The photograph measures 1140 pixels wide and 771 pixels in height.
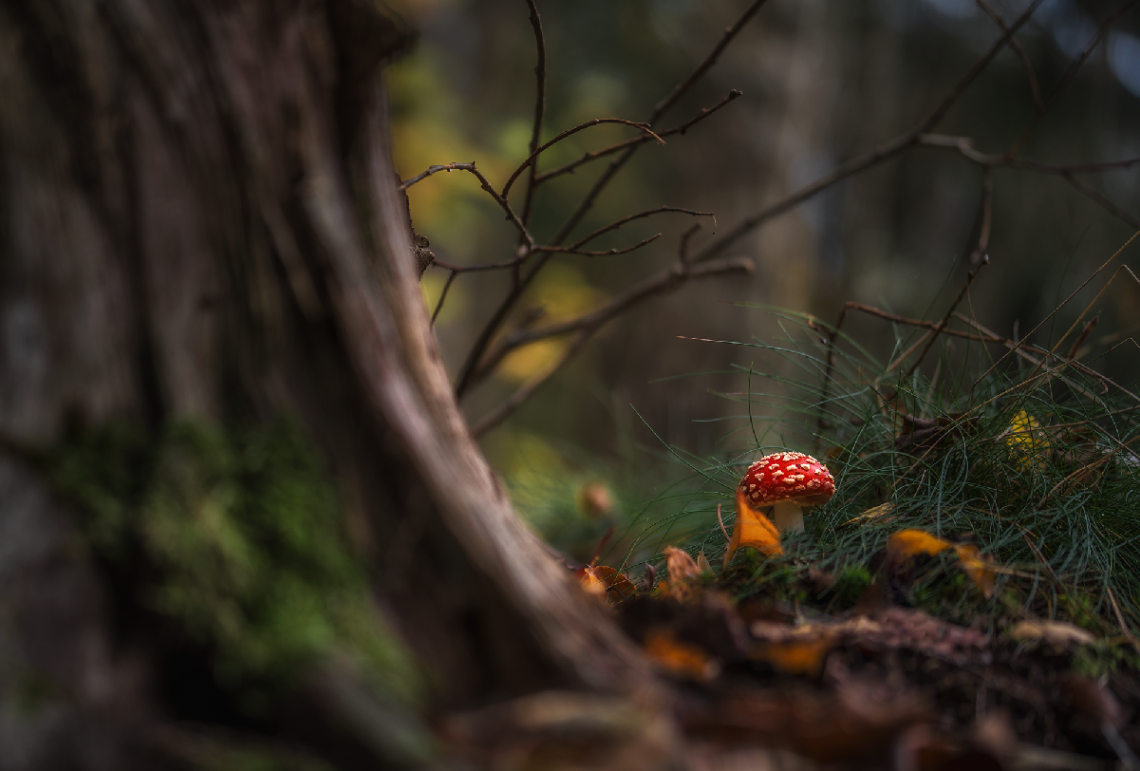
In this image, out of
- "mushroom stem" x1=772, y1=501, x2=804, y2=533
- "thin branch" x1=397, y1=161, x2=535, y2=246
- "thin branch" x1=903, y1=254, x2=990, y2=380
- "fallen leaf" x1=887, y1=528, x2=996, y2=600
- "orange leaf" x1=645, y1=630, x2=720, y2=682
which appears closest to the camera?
"orange leaf" x1=645, y1=630, x2=720, y2=682

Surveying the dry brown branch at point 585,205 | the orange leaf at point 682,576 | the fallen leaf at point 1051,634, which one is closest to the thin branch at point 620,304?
the dry brown branch at point 585,205

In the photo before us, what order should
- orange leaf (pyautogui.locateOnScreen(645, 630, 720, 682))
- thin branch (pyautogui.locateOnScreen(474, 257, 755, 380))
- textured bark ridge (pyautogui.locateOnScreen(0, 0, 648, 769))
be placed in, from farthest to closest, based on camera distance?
thin branch (pyautogui.locateOnScreen(474, 257, 755, 380)) < orange leaf (pyautogui.locateOnScreen(645, 630, 720, 682)) < textured bark ridge (pyautogui.locateOnScreen(0, 0, 648, 769))

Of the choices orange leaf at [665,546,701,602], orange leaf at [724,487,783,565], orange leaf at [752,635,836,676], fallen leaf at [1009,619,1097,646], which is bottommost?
fallen leaf at [1009,619,1097,646]

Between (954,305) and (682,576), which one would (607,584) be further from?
(954,305)

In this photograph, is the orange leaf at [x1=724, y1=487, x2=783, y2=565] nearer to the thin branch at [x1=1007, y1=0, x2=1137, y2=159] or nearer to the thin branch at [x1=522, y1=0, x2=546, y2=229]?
the thin branch at [x1=522, y1=0, x2=546, y2=229]

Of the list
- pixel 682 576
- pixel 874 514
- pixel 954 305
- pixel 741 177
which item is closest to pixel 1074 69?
pixel 954 305

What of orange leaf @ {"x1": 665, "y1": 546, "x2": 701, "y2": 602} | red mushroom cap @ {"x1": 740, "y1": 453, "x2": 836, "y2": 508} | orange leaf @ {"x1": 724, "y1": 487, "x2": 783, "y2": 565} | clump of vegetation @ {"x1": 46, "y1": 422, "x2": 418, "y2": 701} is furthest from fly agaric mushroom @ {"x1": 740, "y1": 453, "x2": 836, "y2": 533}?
clump of vegetation @ {"x1": 46, "y1": 422, "x2": 418, "y2": 701}

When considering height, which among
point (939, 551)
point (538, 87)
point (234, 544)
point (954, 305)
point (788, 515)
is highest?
point (538, 87)

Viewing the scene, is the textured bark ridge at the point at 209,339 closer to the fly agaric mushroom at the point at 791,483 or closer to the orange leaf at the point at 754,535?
the orange leaf at the point at 754,535
